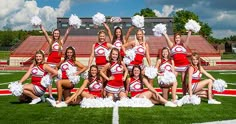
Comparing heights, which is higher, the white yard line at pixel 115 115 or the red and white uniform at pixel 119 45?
the red and white uniform at pixel 119 45

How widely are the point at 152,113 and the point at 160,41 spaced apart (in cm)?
3376

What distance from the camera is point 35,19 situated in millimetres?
9891

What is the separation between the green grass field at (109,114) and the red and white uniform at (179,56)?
4.33 ft

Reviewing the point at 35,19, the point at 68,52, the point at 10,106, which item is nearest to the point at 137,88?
the point at 68,52

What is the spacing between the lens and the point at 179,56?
930 centimetres

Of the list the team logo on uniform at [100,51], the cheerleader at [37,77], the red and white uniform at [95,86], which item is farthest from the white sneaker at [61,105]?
the team logo on uniform at [100,51]

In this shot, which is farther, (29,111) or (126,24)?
(126,24)

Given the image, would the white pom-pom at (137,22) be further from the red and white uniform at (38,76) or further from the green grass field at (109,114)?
the red and white uniform at (38,76)

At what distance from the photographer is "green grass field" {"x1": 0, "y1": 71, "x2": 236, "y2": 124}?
255 inches

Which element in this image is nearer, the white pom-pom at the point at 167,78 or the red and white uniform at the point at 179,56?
the white pom-pom at the point at 167,78

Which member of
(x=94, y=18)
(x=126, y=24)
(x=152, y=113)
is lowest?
(x=152, y=113)

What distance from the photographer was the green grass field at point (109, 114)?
6.48 meters

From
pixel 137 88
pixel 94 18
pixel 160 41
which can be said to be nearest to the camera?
pixel 137 88

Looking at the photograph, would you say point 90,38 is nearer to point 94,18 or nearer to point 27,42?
point 27,42
